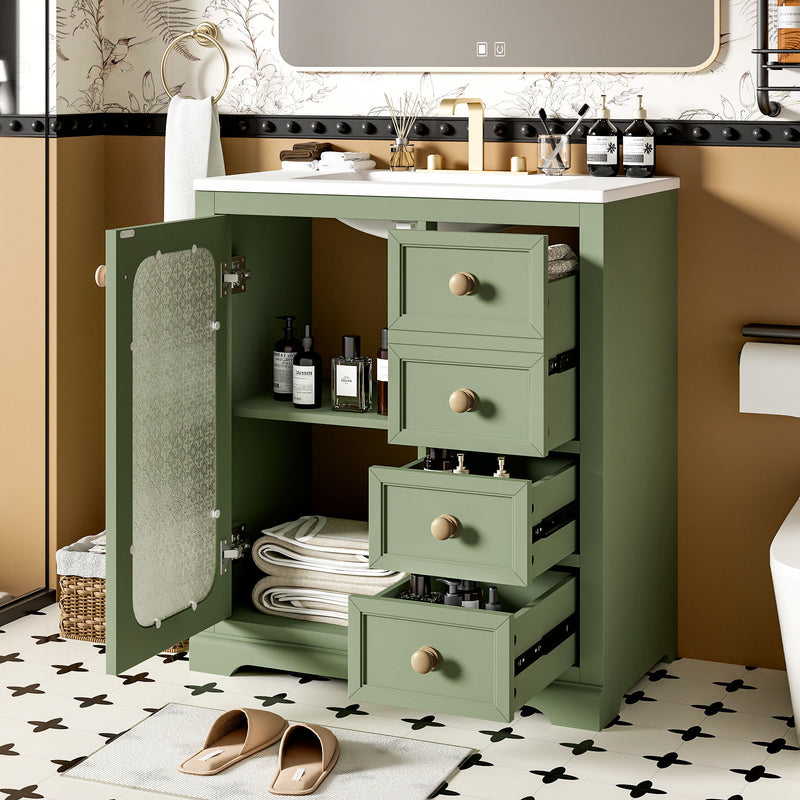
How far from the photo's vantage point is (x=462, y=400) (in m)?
2.56

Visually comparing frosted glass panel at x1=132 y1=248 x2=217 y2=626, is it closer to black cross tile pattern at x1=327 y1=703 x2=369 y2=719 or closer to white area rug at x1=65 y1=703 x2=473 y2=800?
white area rug at x1=65 y1=703 x2=473 y2=800

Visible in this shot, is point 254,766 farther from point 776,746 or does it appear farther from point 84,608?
point 776,746

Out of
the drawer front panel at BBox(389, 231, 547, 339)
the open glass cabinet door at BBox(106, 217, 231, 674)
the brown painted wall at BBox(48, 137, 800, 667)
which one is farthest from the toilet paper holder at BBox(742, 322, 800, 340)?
the open glass cabinet door at BBox(106, 217, 231, 674)

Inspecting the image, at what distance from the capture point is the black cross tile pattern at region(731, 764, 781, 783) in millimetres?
2568

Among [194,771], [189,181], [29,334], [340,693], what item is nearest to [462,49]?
[189,181]

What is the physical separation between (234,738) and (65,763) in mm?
323

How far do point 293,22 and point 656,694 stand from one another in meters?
1.79

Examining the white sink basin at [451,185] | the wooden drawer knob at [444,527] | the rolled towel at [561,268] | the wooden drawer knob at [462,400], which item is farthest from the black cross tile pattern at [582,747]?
the white sink basin at [451,185]

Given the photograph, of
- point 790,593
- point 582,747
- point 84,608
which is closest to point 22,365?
point 84,608

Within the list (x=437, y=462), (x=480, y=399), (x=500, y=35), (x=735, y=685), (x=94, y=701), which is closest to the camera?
(x=480, y=399)

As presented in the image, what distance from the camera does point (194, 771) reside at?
2555 millimetres

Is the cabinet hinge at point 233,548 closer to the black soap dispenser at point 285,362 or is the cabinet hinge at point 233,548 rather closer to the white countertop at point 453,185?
the black soap dispenser at point 285,362

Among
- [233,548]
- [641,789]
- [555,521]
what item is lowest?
[641,789]

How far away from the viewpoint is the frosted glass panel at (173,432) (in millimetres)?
2670
